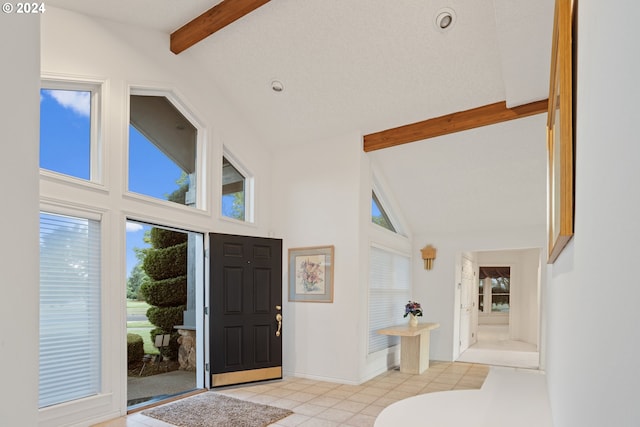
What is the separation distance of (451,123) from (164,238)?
17.5 feet

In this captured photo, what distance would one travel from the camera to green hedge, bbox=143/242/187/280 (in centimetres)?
750

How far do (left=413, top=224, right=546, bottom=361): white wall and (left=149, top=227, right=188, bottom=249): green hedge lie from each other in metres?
4.41

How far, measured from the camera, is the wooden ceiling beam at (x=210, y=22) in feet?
13.5

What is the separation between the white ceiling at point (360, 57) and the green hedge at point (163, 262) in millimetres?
3155

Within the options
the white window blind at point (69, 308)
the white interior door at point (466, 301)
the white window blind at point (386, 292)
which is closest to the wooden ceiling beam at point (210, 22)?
the white window blind at point (69, 308)

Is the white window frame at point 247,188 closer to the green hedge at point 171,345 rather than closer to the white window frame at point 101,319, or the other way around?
the white window frame at point 101,319

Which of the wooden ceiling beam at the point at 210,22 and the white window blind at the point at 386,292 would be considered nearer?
the wooden ceiling beam at the point at 210,22

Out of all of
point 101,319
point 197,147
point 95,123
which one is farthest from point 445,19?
point 101,319

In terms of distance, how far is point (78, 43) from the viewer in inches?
159

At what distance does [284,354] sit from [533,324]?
22.3 ft

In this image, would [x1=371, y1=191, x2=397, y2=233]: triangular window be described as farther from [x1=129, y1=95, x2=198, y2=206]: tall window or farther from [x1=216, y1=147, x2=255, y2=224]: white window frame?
[x1=129, y1=95, x2=198, y2=206]: tall window

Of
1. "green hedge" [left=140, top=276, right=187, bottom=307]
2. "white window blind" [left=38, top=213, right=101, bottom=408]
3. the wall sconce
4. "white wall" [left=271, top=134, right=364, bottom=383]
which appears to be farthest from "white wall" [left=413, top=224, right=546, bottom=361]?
"white window blind" [left=38, top=213, right=101, bottom=408]

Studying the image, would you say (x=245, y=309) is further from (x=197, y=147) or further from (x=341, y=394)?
(x=197, y=147)

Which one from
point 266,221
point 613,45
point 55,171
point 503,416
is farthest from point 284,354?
point 613,45
